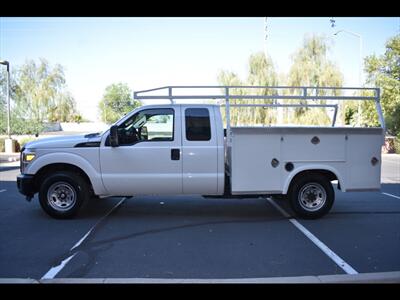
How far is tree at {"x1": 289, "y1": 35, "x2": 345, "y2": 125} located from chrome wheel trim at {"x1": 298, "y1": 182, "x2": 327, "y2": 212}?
22298 millimetres

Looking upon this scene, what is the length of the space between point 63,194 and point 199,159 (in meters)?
2.61

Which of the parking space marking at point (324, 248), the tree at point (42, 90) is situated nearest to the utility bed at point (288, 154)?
the parking space marking at point (324, 248)

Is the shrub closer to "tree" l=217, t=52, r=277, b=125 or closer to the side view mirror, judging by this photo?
"tree" l=217, t=52, r=277, b=125

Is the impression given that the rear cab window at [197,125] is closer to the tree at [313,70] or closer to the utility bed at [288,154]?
the utility bed at [288,154]

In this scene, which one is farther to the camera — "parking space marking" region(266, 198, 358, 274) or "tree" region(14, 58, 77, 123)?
"tree" region(14, 58, 77, 123)

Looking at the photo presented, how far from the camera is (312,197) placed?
288 inches

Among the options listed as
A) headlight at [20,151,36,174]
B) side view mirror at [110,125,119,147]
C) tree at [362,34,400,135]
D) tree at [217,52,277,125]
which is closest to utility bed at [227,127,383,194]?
side view mirror at [110,125,119,147]

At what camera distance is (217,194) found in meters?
7.24

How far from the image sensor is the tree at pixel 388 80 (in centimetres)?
2662

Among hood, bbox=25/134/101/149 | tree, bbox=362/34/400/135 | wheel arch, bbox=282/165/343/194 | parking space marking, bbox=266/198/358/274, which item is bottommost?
parking space marking, bbox=266/198/358/274

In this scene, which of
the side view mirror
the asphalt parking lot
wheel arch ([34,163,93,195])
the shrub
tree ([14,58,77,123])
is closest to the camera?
the asphalt parking lot

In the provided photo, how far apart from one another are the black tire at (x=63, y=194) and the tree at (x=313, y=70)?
23.9 metres

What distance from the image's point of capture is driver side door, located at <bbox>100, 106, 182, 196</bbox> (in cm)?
704
